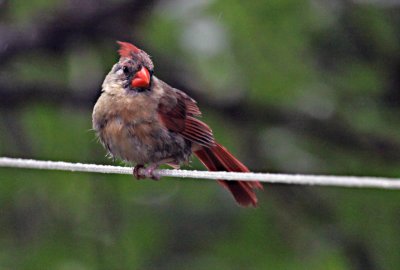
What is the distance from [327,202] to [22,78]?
2.76 metres

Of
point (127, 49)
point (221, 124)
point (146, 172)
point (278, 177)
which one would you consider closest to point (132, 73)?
point (127, 49)

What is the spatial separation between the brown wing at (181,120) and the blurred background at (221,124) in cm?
191

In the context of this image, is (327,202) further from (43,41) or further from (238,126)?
(43,41)

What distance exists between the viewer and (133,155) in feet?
13.3

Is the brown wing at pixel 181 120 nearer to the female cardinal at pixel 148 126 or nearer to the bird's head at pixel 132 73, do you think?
the female cardinal at pixel 148 126

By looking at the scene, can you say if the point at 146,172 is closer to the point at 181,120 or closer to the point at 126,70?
the point at 181,120

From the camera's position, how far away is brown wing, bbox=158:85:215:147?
4199 millimetres

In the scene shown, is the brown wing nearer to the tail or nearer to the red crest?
the tail

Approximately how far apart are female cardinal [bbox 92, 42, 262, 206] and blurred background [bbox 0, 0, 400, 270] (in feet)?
6.40

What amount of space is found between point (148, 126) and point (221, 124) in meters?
2.99

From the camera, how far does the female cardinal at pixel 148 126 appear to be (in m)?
4.05

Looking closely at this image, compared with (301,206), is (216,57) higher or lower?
higher

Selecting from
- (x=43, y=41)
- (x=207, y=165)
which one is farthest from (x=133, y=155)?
(x=43, y=41)

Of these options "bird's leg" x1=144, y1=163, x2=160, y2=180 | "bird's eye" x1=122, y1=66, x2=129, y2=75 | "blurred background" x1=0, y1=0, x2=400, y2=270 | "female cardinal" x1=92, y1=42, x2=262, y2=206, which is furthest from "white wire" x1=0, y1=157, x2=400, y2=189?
"blurred background" x1=0, y1=0, x2=400, y2=270
